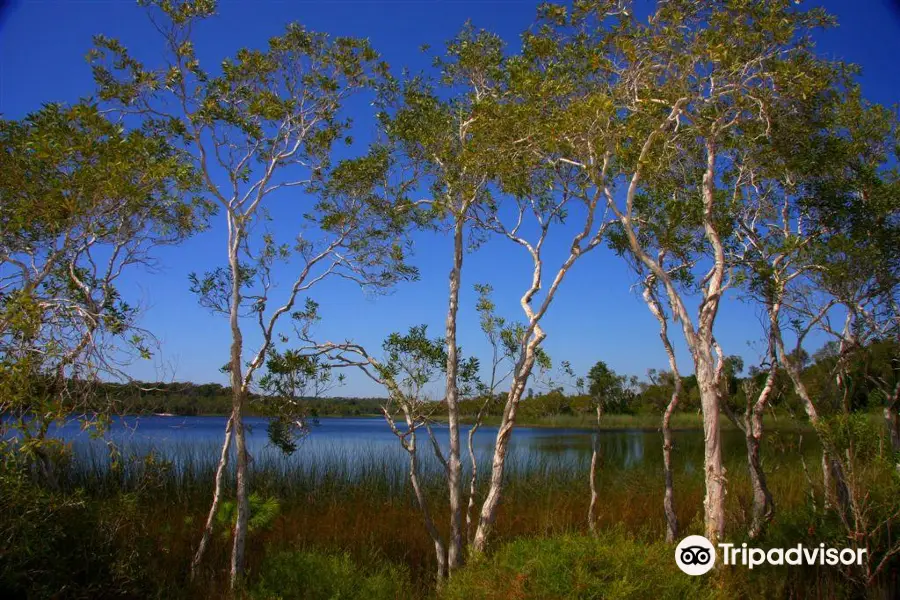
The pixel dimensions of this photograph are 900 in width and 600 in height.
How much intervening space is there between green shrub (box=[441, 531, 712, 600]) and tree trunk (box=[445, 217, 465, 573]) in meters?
1.18

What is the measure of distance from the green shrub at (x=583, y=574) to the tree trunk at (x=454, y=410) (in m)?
1.18

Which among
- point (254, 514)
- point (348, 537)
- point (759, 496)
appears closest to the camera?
point (759, 496)

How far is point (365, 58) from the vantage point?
6480 millimetres

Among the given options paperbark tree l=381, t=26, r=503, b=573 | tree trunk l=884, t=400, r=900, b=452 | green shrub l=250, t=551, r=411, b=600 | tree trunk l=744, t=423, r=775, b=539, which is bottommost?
green shrub l=250, t=551, r=411, b=600

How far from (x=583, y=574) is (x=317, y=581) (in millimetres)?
2387

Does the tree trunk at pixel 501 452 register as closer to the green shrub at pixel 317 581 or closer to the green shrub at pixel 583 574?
the green shrub at pixel 317 581

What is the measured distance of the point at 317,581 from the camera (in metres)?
5.49

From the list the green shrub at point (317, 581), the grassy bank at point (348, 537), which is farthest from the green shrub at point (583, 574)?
the green shrub at point (317, 581)

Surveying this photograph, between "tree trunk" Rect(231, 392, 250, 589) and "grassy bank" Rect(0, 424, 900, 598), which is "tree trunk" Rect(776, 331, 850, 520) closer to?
"grassy bank" Rect(0, 424, 900, 598)

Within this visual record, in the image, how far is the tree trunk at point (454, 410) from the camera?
19.7ft

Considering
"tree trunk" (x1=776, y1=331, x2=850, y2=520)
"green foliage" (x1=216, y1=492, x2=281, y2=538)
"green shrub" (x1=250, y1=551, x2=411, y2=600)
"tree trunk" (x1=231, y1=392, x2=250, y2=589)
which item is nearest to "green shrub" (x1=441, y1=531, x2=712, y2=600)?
"green shrub" (x1=250, y1=551, x2=411, y2=600)

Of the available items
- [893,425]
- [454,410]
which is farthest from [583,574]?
[893,425]

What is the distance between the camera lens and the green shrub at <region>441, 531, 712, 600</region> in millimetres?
4242

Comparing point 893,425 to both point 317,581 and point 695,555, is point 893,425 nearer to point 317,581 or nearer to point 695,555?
point 695,555
